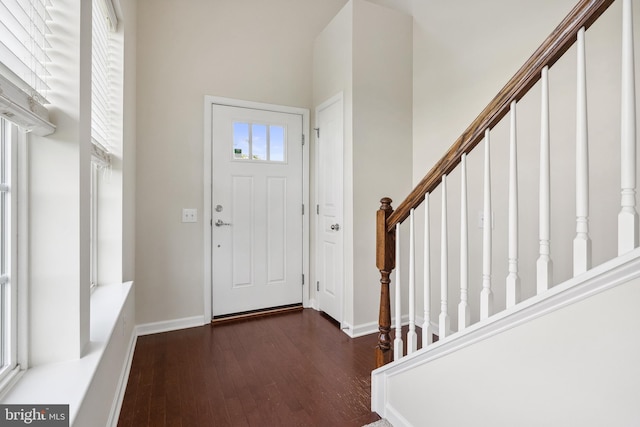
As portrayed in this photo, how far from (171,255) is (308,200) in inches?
57.0

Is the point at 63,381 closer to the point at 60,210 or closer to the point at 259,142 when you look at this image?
the point at 60,210

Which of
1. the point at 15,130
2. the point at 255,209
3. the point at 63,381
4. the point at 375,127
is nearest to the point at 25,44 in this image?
the point at 15,130

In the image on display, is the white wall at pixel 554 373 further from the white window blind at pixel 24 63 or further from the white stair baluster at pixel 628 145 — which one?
the white window blind at pixel 24 63

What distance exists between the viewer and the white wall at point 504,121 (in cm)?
167

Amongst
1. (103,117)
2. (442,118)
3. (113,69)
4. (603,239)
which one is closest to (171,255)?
(103,117)

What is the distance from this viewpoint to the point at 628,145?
2.59 feet

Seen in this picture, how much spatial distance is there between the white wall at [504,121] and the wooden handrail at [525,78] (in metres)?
1.00

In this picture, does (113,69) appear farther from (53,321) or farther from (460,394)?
(460,394)

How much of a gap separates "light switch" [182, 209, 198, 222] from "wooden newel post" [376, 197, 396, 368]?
6.35 feet

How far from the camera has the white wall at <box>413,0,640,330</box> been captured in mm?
1669

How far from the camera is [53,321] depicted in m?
1.08

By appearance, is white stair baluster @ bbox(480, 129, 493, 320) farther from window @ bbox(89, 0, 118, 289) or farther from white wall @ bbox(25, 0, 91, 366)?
window @ bbox(89, 0, 118, 289)

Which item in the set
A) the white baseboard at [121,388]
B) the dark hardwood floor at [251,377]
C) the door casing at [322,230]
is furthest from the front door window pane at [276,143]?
the white baseboard at [121,388]

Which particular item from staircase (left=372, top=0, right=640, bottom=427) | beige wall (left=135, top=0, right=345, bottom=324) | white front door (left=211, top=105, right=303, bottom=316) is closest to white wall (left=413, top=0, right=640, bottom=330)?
staircase (left=372, top=0, right=640, bottom=427)
